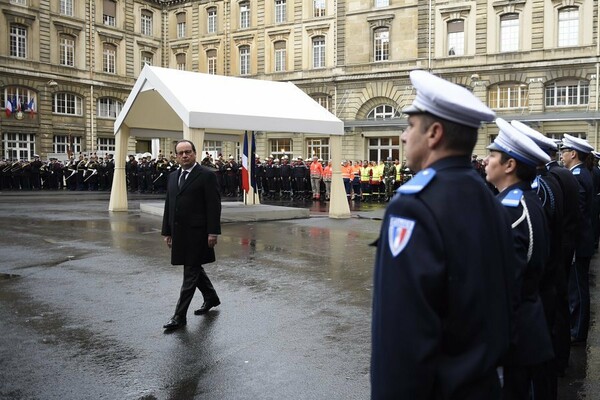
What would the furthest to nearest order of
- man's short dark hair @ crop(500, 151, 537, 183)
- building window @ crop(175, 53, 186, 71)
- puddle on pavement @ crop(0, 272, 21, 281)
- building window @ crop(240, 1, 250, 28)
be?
building window @ crop(175, 53, 186, 71)
building window @ crop(240, 1, 250, 28)
puddle on pavement @ crop(0, 272, 21, 281)
man's short dark hair @ crop(500, 151, 537, 183)

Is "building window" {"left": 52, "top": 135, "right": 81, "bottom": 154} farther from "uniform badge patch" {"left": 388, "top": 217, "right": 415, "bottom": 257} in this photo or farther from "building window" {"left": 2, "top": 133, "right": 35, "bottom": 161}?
"uniform badge patch" {"left": 388, "top": 217, "right": 415, "bottom": 257}

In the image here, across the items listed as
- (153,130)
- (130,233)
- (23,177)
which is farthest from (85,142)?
(130,233)

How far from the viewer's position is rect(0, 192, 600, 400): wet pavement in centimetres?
487

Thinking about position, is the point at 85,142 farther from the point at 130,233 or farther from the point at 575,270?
the point at 575,270

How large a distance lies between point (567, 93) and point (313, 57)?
18.5 meters

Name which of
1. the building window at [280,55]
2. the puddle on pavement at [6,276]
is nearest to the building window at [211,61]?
the building window at [280,55]

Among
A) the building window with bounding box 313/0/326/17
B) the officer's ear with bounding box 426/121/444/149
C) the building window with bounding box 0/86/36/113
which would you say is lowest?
the officer's ear with bounding box 426/121/444/149

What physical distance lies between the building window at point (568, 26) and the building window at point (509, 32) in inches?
101

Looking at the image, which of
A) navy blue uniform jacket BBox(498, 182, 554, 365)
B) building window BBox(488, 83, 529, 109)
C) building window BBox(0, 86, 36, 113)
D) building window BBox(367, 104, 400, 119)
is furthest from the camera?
building window BBox(367, 104, 400, 119)

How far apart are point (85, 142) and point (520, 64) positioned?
32.1 metres

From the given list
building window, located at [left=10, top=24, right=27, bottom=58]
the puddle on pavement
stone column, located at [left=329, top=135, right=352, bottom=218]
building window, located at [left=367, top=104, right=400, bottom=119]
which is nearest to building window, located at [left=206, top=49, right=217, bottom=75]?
building window, located at [left=10, top=24, right=27, bottom=58]

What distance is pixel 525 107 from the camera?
→ 38.3m

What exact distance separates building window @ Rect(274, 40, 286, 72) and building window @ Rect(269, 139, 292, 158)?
5.58m

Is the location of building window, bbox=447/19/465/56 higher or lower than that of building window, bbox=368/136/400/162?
higher
